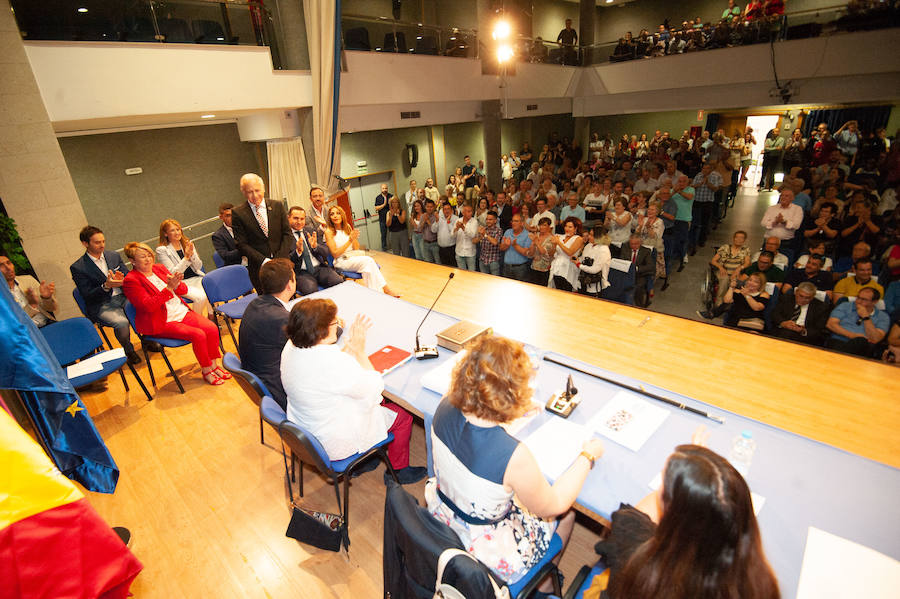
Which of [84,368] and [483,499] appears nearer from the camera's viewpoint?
[483,499]

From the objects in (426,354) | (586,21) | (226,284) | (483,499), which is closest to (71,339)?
(226,284)

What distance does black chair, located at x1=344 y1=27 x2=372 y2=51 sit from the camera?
22.3ft

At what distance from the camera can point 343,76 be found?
22.2 feet

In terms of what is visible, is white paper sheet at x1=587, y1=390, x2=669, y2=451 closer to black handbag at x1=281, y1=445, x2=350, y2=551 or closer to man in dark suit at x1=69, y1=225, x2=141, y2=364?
black handbag at x1=281, y1=445, x2=350, y2=551

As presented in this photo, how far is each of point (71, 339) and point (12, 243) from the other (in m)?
1.72

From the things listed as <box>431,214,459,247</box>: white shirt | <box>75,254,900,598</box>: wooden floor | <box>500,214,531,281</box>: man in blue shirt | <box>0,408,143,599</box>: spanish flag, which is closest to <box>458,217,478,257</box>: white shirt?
Result: <box>431,214,459,247</box>: white shirt

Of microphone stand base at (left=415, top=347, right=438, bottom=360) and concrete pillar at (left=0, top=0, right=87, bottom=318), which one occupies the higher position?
concrete pillar at (left=0, top=0, right=87, bottom=318)

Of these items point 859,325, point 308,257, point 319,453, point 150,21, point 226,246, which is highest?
point 150,21

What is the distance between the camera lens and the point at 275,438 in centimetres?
324

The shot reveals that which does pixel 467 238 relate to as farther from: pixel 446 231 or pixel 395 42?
pixel 395 42

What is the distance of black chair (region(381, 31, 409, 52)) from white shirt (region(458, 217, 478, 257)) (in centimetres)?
372

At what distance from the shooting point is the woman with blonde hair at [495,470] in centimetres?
146

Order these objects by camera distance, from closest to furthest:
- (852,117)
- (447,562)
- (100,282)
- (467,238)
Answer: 1. (447,562)
2. (100,282)
3. (467,238)
4. (852,117)

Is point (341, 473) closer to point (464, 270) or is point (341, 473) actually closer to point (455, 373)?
point (455, 373)
